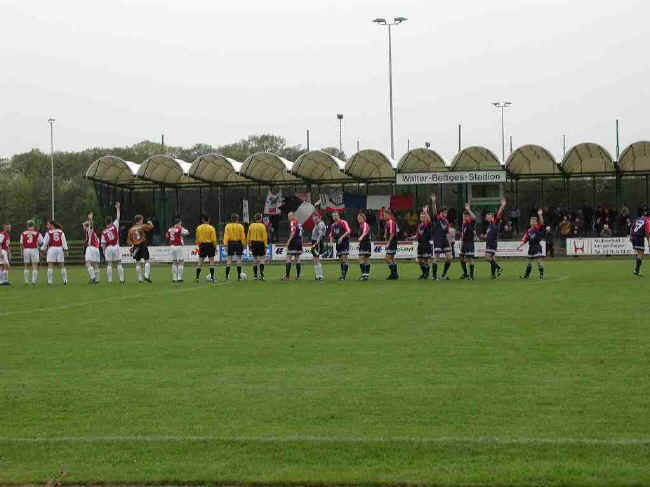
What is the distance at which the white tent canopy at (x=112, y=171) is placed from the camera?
4894 centimetres

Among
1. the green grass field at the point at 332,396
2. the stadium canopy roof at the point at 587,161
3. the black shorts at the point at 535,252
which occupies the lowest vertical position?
the green grass field at the point at 332,396

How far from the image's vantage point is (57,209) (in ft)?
273

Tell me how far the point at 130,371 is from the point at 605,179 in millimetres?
42485

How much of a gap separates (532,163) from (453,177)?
13.5 ft

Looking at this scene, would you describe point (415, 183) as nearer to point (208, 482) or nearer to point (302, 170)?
point (302, 170)

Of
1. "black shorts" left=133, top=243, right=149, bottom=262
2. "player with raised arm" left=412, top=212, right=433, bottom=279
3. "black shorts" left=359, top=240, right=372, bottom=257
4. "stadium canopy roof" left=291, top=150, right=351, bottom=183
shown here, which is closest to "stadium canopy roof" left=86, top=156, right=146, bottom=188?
"stadium canopy roof" left=291, top=150, right=351, bottom=183

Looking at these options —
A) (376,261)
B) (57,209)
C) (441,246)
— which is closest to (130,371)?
(441,246)

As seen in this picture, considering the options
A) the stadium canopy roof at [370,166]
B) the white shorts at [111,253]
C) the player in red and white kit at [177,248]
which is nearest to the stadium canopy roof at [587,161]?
the stadium canopy roof at [370,166]

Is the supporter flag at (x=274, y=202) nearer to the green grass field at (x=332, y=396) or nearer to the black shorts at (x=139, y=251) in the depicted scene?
the black shorts at (x=139, y=251)

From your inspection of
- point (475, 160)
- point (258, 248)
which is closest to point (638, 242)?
point (258, 248)

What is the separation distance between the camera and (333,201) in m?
50.5

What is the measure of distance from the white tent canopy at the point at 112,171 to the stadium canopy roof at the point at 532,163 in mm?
19336

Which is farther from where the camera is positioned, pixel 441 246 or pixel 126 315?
pixel 441 246

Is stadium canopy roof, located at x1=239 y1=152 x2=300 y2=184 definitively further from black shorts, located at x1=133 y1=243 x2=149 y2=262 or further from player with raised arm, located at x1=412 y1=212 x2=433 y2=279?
player with raised arm, located at x1=412 y1=212 x2=433 y2=279
